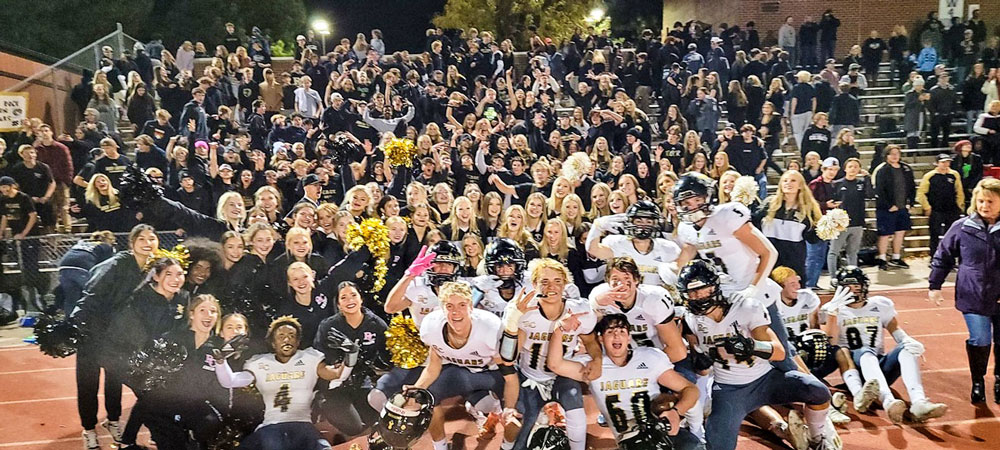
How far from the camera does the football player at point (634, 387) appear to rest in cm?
484

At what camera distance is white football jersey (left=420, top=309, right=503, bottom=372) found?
17.5 ft

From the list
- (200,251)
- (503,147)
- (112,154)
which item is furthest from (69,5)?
(200,251)

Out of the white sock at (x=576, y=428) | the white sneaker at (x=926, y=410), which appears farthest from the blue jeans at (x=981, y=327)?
the white sock at (x=576, y=428)

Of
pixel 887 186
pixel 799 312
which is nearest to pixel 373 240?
pixel 799 312

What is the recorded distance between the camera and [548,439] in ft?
16.0

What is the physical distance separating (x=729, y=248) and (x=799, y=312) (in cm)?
101

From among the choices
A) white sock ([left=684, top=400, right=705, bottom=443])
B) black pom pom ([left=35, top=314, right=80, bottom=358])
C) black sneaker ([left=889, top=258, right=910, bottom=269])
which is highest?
black pom pom ([left=35, top=314, right=80, bottom=358])

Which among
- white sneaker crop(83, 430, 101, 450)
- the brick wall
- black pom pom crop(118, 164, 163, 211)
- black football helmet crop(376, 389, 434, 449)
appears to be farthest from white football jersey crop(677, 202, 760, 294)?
the brick wall

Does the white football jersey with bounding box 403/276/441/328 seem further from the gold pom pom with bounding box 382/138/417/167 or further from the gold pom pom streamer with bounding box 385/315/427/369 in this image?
the gold pom pom with bounding box 382/138/417/167

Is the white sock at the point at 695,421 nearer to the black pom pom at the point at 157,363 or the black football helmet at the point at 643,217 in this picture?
the black football helmet at the point at 643,217

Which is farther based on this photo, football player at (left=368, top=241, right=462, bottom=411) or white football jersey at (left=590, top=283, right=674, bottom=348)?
football player at (left=368, top=241, right=462, bottom=411)

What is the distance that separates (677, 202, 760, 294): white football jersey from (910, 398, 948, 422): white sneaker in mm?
1607

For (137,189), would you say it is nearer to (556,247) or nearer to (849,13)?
(556,247)

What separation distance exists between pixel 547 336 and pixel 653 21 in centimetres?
3530
